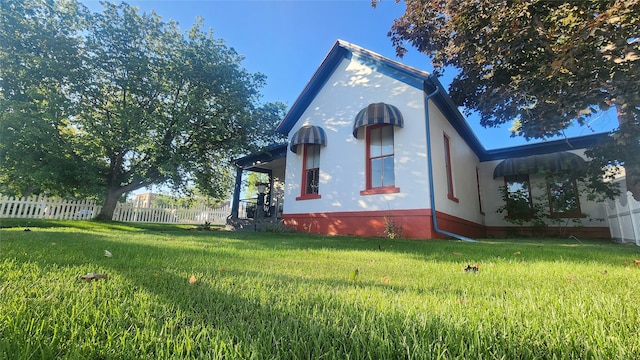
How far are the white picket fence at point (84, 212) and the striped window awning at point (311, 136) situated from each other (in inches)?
453

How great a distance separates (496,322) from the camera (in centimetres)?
116

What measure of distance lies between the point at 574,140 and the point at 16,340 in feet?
50.5

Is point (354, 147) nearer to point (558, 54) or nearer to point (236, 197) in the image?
point (558, 54)

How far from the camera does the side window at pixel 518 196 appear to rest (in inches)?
448

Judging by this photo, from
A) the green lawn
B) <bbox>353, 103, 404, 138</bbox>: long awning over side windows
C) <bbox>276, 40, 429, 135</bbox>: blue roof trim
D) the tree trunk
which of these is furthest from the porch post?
the tree trunk

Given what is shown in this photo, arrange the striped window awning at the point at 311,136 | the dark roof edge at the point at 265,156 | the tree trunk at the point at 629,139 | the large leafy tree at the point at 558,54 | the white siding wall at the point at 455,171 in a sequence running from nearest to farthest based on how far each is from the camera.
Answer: the large leafy tree at the point at 558,54
the tree trunk at the point at 629,139
the white siding wall at the point at 455,171
the striped window awning at the point at 311,136
the dark roof edge at the point at 265,156

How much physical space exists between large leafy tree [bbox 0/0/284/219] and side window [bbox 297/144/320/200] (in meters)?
4.17

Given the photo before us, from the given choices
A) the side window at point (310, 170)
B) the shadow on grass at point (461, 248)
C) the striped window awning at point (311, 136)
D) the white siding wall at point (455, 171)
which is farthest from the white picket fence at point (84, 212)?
the white siding wall at point (455, 171)

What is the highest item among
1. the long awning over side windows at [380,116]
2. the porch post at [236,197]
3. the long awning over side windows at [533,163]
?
the long awning over side windows at [380,116]

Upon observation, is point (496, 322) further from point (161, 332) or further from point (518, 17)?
point (518, 17)

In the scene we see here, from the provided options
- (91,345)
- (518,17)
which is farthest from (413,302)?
(518,17)

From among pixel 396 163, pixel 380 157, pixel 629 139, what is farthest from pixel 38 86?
pixel 629 139

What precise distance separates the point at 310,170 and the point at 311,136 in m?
1.33

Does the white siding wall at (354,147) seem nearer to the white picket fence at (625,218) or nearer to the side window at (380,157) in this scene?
the side window at (380,157)
